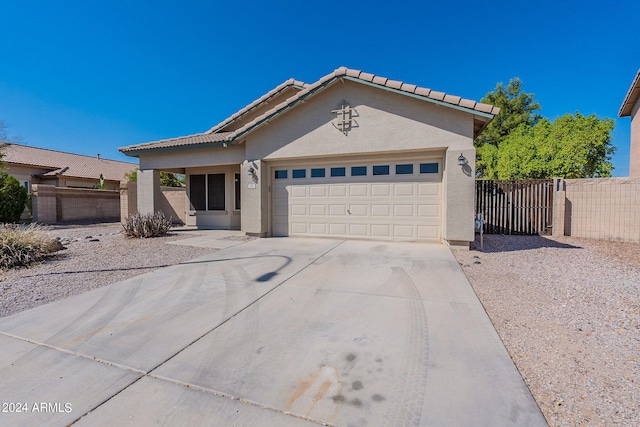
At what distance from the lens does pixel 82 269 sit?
6016mm

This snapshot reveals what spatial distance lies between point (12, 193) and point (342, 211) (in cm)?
1775

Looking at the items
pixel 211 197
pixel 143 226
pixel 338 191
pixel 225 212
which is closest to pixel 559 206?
pixel 338 191

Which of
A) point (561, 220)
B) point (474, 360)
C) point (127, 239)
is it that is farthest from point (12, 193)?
point (561, 220)

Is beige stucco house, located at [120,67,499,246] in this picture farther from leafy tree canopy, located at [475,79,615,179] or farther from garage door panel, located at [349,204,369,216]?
leafy tree canopy, located at [475,79,615,179]

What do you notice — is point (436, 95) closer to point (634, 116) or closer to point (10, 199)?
point (634, 116)

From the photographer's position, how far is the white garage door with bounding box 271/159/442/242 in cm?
860

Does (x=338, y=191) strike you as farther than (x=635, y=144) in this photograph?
No

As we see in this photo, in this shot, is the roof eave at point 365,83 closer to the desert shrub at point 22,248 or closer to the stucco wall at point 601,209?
the stucco wall at point 601,209

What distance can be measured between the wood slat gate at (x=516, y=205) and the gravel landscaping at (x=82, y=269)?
10106mm

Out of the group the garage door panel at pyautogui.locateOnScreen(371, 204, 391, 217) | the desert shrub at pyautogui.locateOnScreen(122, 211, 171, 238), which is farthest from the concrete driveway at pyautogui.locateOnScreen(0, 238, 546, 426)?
the desert shrub at pyautogui.locateOnScreen(122, 211, 171, 238)

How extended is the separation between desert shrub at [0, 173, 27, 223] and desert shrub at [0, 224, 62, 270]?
11485mm

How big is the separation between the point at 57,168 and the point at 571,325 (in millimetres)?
33315

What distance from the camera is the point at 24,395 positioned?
2281 millimetres

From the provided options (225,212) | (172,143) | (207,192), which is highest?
(172,143)
